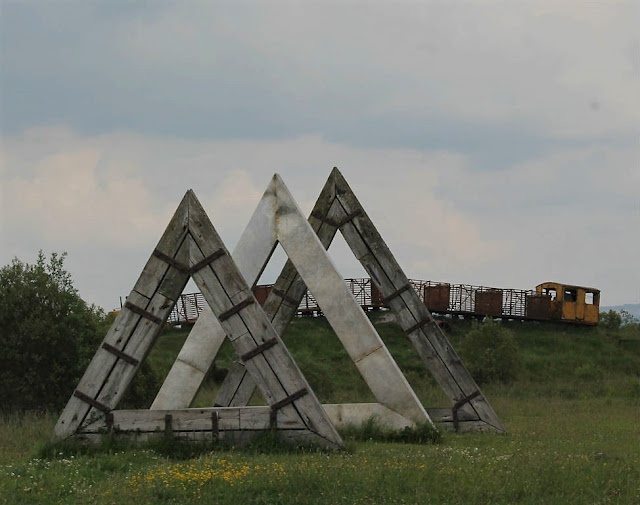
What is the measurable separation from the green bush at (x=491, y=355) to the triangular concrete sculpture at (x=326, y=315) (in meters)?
21.0

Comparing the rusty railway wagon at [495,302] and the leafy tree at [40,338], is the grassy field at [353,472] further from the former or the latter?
the rusty railway wagon at [495,302]

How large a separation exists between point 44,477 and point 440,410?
7.27 meters

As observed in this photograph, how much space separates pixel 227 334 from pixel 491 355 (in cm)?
2468

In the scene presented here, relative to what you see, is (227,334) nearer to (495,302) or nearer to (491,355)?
(491,355)

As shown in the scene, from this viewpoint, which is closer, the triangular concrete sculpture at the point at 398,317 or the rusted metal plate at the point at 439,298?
the triangular concrete sculpture at the point at 398,317

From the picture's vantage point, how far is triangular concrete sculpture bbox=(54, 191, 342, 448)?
1182cm

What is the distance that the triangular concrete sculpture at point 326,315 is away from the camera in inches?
556

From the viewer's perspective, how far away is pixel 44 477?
1037 centimetres

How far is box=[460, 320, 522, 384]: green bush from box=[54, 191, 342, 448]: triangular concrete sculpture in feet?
77.8

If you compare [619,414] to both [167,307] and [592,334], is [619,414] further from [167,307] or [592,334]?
[592,334]

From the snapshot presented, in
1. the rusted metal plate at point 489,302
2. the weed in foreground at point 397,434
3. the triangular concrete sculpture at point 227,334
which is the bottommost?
the weed in foreground at point 397,434

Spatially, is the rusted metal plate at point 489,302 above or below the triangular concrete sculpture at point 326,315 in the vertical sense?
above

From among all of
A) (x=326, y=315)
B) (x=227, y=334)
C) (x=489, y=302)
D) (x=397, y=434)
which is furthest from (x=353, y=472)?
(x=489, y=302)

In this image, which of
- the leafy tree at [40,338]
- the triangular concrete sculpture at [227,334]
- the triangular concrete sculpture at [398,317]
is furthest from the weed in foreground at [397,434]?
the leafy tree at [40,338]
